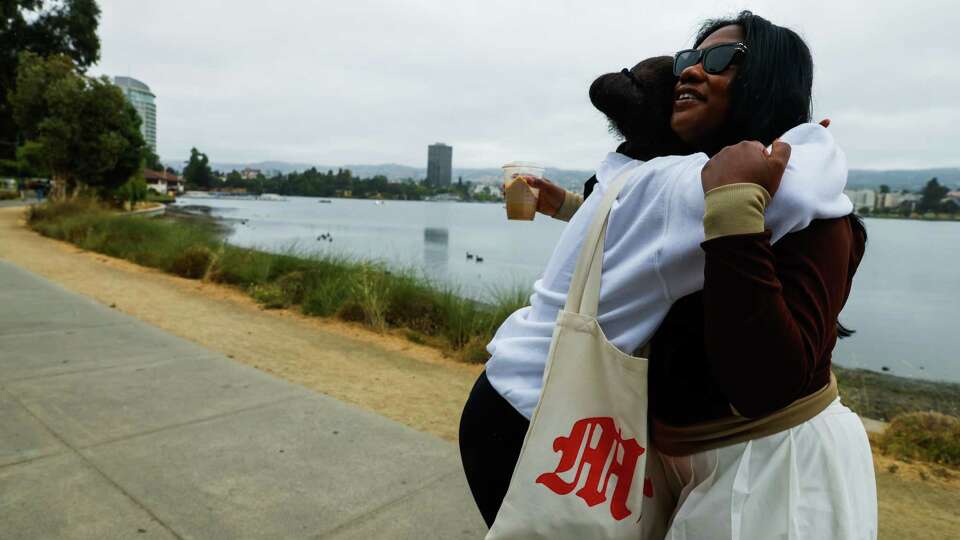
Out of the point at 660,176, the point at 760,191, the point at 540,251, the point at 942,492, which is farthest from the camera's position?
the point at 540,251

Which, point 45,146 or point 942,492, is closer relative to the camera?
point 942,492

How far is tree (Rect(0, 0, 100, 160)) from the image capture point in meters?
33.5

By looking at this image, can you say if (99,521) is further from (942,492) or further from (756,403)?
(942,492)

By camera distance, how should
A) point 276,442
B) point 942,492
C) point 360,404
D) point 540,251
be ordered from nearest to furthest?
point 276,442, point 942,492, point 360,404, point 540,251

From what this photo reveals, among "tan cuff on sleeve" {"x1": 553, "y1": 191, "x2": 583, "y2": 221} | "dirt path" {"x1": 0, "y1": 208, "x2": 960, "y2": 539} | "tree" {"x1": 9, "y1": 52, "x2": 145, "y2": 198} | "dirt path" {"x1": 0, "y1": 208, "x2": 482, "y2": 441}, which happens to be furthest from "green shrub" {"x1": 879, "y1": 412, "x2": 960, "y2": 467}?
→ "tree" {"x1": 9, "y1": 52, "x2": 145, "y2": 198}

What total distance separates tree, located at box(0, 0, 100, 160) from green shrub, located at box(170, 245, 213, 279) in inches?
1095

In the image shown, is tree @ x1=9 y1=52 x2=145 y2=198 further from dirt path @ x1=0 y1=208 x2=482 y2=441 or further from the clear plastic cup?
the clear plastic cup

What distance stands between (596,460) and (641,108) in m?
0.68

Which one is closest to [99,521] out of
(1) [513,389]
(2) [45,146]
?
(1) [513,389]

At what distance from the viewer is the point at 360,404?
176 inches

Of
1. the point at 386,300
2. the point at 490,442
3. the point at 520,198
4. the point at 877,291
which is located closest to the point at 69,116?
the point at 386,300

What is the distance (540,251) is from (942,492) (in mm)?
25916

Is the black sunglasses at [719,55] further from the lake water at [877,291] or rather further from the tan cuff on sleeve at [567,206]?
the lake water at [877,291]

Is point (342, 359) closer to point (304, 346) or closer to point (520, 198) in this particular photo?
point (304, 346)
